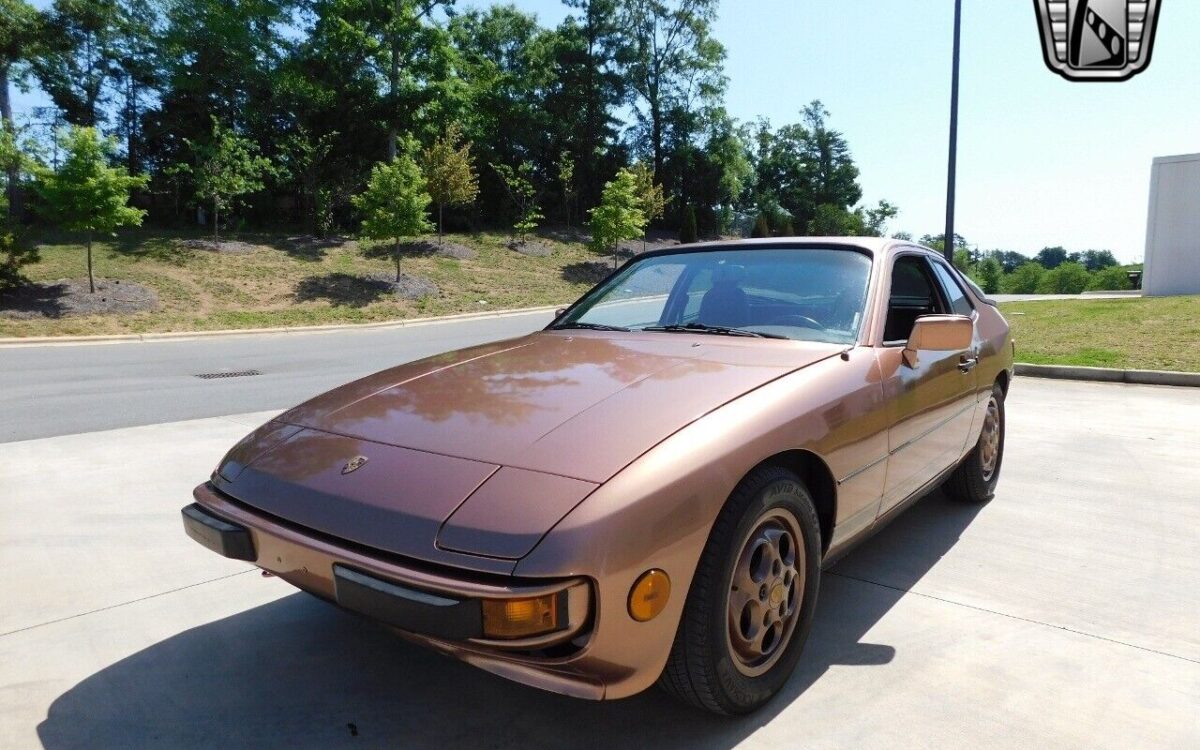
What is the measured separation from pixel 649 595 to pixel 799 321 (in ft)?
5.13

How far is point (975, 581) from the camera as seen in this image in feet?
10.4

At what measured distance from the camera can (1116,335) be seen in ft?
37.8

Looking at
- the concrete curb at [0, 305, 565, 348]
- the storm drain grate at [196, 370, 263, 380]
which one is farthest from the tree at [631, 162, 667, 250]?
the storm drain grate at [196, 370, 263, 380]

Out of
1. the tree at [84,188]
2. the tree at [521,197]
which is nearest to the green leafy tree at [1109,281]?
the tree at [521,197]

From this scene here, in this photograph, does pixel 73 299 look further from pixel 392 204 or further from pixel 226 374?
pixel 226 374

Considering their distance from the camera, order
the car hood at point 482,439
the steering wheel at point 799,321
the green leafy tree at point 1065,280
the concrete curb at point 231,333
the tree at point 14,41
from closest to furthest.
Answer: the car hood at point 482,439, the steering wheel at point 799,321, the concrete curb at point 231,333, the tree at point 14,41, the green leafy tree at point 1065,280

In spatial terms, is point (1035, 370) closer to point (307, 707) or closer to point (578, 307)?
point (578, 307)

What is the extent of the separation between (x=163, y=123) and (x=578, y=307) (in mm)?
32514

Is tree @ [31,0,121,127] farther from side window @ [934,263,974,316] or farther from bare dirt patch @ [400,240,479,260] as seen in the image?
side window @ [934,263,974,316]

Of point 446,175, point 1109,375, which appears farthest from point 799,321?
point 446,175

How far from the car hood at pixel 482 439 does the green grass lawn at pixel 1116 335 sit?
880cm

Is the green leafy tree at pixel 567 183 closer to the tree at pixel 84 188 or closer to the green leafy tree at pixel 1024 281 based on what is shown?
the tree at pixel 84 188

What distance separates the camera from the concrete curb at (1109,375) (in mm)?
8352

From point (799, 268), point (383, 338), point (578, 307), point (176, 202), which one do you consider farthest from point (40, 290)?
point (799, 268)
